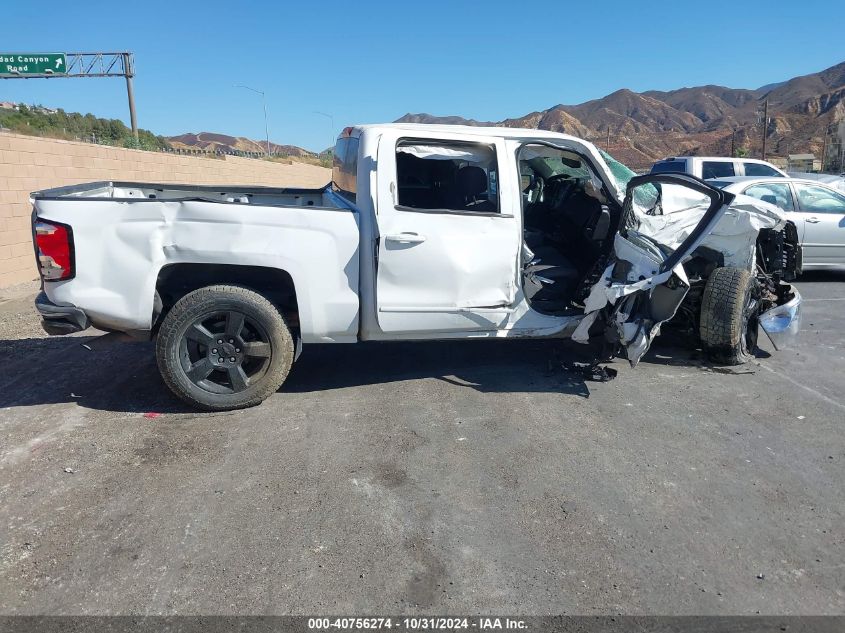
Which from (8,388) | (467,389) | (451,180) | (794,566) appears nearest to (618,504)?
(794,566)

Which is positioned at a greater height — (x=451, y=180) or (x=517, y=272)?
(x=451, y=180)

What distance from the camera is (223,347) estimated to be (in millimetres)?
4301

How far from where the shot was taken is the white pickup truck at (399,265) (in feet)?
13.5

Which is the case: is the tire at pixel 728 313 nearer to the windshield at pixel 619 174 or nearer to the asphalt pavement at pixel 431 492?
the asphalt pavement at pixel 431 492

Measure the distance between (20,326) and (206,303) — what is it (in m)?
3.96

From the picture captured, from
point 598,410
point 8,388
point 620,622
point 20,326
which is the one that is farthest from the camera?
point 20,326

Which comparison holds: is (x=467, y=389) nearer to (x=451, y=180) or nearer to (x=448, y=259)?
(x=448, y=259)

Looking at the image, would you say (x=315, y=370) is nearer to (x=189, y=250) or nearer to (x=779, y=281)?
(x=189, y=250)

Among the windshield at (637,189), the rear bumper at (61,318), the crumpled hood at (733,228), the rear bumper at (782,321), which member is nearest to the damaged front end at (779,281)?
the rear bumper at (782,321)

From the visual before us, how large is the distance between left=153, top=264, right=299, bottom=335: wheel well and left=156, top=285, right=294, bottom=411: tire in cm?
22

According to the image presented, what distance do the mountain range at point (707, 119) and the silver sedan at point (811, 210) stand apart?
156ft

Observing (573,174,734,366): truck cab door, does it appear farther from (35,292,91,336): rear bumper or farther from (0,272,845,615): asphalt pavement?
(35,292,91,336): rear bumper

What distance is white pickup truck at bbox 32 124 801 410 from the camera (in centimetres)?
410

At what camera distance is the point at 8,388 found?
4.88 m
